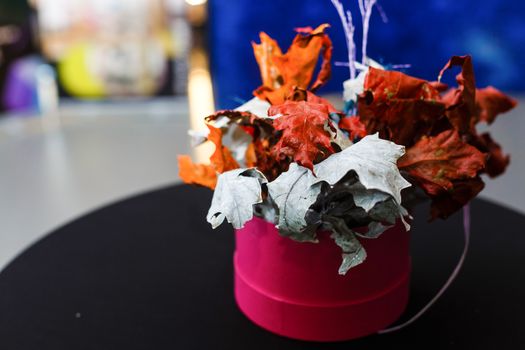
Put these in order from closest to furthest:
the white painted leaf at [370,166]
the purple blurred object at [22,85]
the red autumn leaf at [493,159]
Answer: the white painted leaf at [370,166], the red autumn leaf at [493,159], the purple blurred object at [22,85]

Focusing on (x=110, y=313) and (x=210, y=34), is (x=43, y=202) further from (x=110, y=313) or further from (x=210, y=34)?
(x=110, y=313)

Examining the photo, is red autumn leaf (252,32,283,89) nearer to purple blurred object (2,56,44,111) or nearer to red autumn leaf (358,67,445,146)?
red autumn leaf (358,67,445,146)

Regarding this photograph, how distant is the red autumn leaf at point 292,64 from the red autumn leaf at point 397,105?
0.09 m

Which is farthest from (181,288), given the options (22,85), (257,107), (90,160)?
(22,85)

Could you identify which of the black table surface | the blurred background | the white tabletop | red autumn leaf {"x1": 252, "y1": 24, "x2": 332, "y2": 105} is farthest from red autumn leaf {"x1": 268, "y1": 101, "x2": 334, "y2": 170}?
the white tabletop

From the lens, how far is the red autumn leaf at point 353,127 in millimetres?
733

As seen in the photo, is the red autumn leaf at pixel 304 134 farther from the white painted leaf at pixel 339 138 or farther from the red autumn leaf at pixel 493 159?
the red autumn leaf at pixel 493 159

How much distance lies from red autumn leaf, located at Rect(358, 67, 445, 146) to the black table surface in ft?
0.87

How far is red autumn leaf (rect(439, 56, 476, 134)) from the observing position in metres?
0.71

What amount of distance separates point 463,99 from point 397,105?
97 mm

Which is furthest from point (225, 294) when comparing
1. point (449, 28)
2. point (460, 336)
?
point (449, 28)

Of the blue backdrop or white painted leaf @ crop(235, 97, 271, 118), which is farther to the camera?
the blue backdrop

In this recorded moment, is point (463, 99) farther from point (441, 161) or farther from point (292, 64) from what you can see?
point (292, 64)

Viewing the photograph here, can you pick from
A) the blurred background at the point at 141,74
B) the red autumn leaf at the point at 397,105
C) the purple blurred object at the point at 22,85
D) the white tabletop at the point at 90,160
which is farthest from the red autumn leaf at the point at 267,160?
the purple blurred object at the point at 22,85
